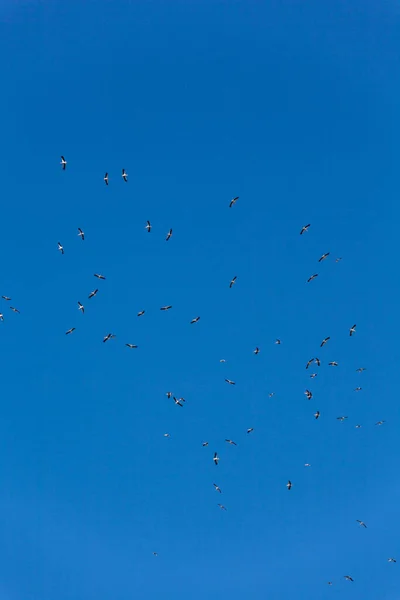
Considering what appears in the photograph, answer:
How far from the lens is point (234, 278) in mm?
→ 74000

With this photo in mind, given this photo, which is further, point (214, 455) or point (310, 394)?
point (214, 455)

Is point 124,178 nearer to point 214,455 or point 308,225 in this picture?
point 308,225

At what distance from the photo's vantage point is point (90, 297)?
242ft

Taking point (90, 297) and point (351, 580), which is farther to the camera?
point (351, 580)

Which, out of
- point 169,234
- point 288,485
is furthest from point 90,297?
point 288,485

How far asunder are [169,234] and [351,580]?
5429 cm

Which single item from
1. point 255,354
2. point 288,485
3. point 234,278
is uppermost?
point 234,278

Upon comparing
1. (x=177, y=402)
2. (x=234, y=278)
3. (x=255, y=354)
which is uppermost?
(x=234, y=278)

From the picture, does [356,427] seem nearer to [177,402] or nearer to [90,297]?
[177,402]

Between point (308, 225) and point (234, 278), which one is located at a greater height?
point (308, 225)

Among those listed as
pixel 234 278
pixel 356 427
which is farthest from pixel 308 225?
pixel 356 427

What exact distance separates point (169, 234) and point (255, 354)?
1947 centimetres

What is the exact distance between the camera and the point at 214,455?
80625 millimetres

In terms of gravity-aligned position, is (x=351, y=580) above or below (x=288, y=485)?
below
